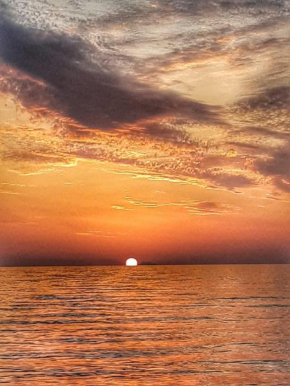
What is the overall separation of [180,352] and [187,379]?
783 cm

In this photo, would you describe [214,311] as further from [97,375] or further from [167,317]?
[97,375]

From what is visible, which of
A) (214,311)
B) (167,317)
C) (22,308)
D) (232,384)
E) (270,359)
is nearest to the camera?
(232,384)

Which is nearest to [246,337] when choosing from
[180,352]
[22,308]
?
[180,352]

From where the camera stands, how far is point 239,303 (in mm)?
71250

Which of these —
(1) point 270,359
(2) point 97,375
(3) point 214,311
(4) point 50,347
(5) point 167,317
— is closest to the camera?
(2) point 97,375

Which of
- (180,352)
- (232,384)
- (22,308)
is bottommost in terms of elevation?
(232,384)

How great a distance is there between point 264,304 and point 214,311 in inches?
461

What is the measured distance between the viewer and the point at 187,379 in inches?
1028

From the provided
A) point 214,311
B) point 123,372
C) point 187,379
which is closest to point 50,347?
point 123,372

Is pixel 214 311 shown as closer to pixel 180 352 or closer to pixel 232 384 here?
pixel 180 352

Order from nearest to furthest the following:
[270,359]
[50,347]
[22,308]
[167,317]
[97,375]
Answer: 1. [97,375]
2. [270,359]
3. [50,347]
4. [167,317]
5. [22,308]

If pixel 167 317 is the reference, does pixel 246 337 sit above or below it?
below

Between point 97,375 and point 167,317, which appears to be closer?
point 97,375

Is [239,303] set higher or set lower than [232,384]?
higher
